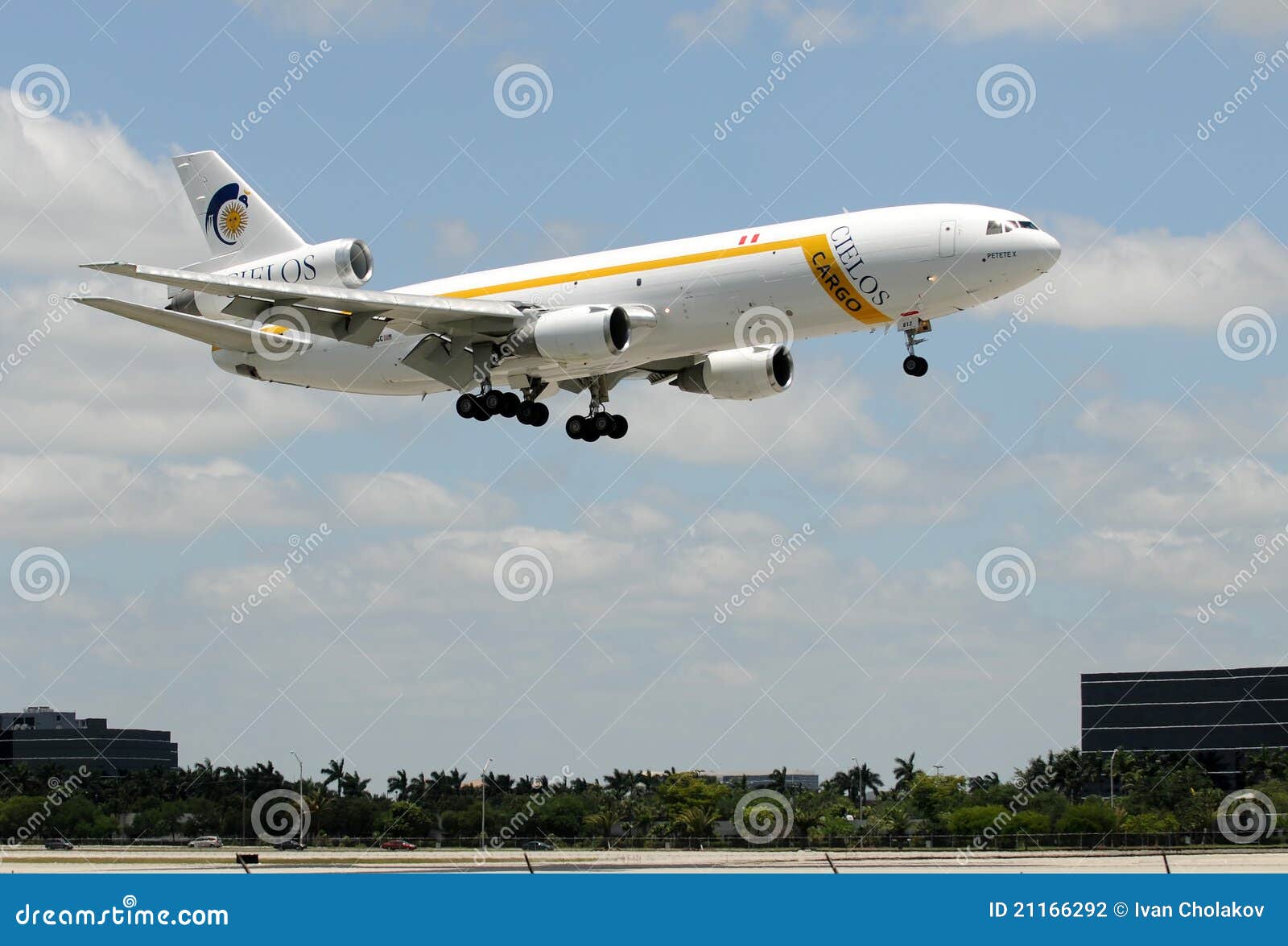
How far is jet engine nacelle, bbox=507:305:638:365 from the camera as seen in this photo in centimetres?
4622

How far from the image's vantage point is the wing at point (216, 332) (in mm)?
51375

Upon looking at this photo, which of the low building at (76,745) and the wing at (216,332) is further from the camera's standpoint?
Result: the low building at (76,745)

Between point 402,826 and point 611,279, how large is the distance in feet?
189

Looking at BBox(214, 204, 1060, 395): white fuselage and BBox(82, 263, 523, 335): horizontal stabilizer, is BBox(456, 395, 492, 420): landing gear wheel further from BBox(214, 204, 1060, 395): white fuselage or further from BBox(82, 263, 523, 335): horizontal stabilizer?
BBox(82, 263, 523, 335): horizontal stabilizer

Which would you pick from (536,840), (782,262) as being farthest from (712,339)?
(536,840)

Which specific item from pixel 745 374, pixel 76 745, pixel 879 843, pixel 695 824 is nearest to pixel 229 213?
pixel 745 374

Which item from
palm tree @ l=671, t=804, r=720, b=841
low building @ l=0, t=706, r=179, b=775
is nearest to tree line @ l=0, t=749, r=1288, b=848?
palm tree @ l=671, t=804, r=720, b=841

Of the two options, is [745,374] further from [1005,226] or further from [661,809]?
[661,809]

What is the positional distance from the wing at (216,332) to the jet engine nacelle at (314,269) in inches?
26.7

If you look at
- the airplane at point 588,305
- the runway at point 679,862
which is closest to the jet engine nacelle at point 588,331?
the airplane at point 588,305

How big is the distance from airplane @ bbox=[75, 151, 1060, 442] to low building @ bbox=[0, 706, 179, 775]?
339 ft

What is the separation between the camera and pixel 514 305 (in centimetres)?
4988

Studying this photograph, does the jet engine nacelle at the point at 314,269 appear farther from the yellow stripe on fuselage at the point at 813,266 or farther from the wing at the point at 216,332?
the yellow stripe on fuselage at the point at 813,266
